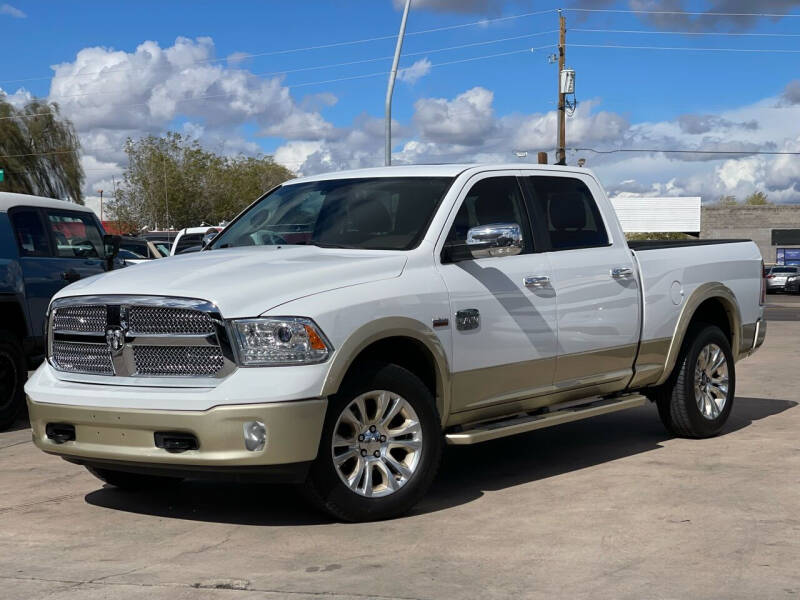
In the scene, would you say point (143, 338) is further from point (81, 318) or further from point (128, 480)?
point (128, 480)

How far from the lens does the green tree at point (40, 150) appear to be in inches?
2179

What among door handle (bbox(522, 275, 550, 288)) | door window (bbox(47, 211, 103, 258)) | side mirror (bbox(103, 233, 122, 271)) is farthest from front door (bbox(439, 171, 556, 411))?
side mirror (bbox(103, 233, 122, 271))


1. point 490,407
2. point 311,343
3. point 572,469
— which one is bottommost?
point 572,469

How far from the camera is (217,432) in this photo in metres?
5.67

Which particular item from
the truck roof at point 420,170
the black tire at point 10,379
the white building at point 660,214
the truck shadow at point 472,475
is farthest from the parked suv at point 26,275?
the white building at point 660,214

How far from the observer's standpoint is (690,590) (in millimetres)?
4797

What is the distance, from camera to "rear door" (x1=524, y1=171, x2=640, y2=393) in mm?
7445

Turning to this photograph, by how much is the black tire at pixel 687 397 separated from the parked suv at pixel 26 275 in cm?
530

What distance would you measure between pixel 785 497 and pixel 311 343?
2.90 meters

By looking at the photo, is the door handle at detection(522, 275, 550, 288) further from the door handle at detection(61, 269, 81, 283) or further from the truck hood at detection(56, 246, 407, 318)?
the door handle at detection(61, 269, 81, 283)

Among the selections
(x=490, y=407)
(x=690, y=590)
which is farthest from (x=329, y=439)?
(x=690, y=590)

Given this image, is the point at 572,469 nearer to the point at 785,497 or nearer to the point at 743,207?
the point at 785,497

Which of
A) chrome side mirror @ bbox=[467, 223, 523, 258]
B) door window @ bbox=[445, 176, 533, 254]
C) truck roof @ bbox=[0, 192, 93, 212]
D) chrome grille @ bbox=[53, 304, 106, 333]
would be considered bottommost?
chrome grille @ bbox=[53, 304, 106, 333]

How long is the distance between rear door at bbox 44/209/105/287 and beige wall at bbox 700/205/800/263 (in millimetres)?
72498
